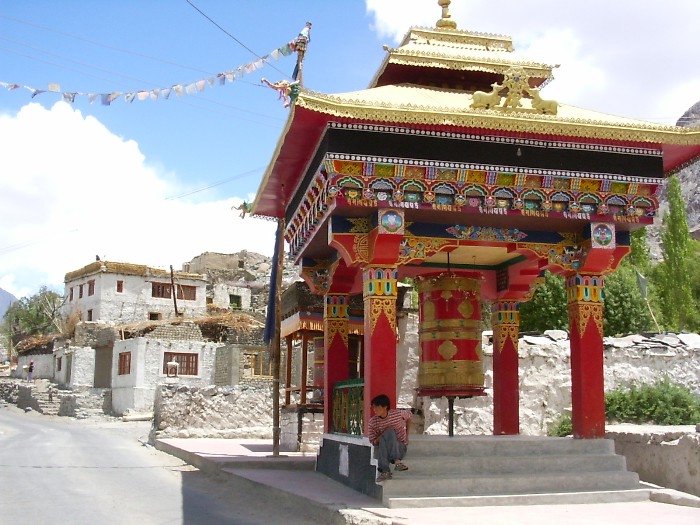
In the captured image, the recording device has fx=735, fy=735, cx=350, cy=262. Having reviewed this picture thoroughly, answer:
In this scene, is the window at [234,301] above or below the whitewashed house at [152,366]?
above

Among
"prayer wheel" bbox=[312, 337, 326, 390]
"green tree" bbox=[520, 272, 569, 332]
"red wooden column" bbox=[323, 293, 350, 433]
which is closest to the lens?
"red wooden column" bbox=[323, 293, 350, 433]

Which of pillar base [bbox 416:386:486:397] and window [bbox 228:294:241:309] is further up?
window [bbox 228:294:241:309]

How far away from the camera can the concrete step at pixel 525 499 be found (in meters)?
7.38

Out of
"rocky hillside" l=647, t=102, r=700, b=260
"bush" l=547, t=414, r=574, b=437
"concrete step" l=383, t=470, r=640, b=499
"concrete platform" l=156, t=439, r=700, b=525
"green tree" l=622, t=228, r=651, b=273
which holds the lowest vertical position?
"concrete platform" l=156, t=439, r=700, b=525

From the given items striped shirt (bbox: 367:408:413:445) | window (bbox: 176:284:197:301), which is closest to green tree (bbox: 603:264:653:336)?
striped shirt (bbox: 367:408:413:445)

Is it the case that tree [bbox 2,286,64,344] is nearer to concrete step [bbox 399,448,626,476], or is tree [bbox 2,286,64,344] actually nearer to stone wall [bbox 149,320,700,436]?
stone wall [bbox 149,320,700,436]

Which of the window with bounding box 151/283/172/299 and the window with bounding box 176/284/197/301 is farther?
the window with bounding box 176/284/197/301

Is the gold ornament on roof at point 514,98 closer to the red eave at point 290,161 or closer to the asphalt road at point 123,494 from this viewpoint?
the red eave at point 290,161

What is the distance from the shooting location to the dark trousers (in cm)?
774

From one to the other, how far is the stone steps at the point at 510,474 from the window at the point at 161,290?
4602 cm

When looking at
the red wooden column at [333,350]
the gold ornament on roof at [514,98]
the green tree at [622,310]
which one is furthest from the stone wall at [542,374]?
the green tree at [622,310]

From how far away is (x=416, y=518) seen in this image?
6648mm

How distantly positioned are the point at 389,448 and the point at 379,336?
1.32 m

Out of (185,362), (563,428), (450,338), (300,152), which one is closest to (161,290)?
(185,362)
